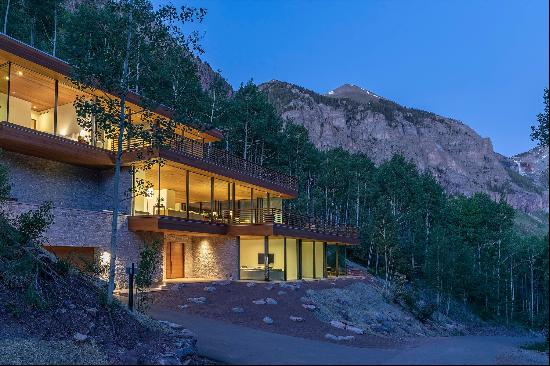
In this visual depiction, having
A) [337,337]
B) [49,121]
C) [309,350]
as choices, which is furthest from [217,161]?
[309,350]

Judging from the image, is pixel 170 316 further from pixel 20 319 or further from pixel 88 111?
pixel 88 111

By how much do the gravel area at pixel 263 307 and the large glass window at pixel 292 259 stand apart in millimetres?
9215

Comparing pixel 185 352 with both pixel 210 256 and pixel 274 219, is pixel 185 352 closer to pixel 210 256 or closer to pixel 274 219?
pixel 210 256

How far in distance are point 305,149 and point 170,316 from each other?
42389 millimetres

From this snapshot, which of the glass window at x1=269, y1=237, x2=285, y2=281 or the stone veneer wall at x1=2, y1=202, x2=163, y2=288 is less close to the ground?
the stone veneer wall at x1=2, y1=202, x2=163, y2=288

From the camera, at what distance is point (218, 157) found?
32.6 meters

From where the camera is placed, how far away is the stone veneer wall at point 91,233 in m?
21.0

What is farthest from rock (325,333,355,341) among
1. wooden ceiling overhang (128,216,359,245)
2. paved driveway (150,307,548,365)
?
wooden ceiling overhang (128,216,359,245)

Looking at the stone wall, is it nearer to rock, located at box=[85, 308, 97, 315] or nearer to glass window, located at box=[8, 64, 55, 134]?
glass window, located at box=[8, 64, 55, 134]

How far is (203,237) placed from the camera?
101 feet

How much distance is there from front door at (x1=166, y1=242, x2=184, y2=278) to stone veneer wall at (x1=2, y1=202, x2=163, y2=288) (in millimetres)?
3329

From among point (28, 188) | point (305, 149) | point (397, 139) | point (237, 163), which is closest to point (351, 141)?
point (397, 139)

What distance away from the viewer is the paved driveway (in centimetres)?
959

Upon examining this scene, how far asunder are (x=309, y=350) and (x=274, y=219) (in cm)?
1949
